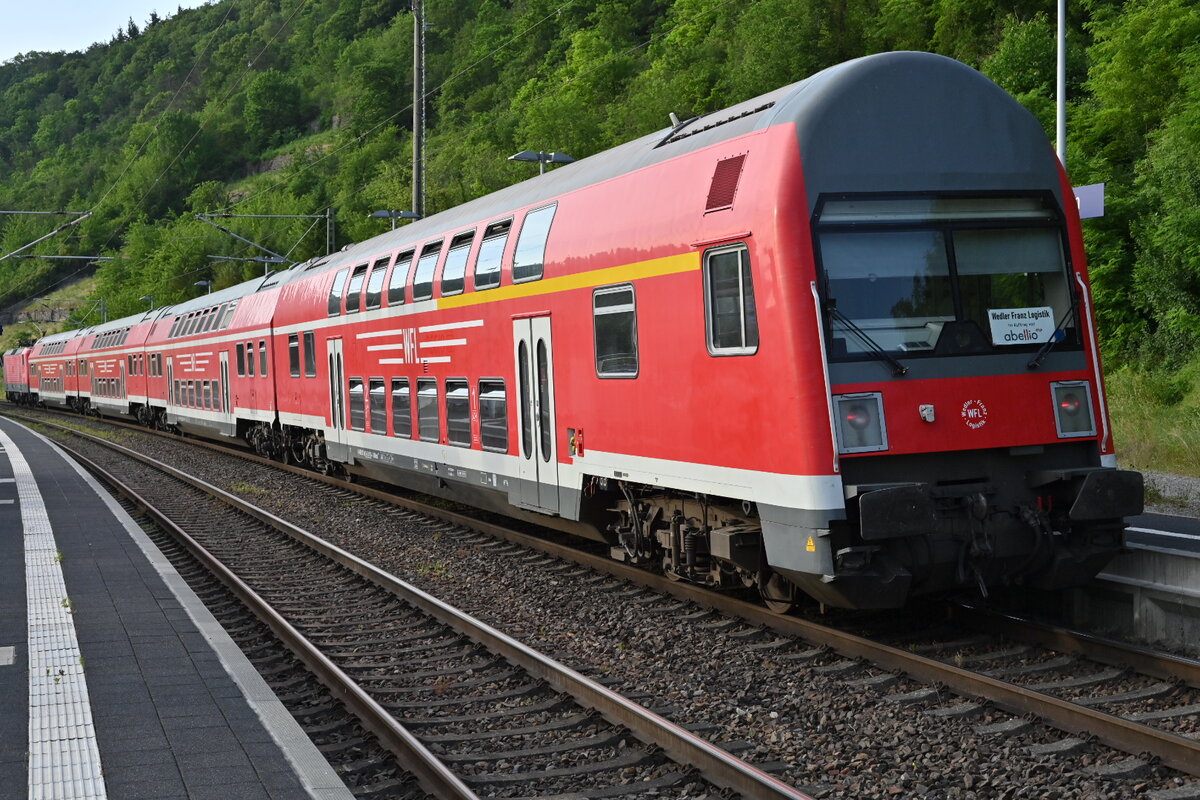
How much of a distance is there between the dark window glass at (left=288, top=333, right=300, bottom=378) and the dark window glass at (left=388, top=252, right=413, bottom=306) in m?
5.20

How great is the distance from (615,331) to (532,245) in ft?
6.44

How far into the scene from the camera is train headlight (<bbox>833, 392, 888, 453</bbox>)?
717cm

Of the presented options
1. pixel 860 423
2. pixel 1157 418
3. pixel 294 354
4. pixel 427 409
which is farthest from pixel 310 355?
pixel 860 423

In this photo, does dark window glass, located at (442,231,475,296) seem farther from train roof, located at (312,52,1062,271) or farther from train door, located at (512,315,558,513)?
train roof, located at (312,52,1062,271)

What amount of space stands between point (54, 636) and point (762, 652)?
4.98 metres

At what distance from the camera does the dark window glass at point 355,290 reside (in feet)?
52.9

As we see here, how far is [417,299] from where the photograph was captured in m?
13.9

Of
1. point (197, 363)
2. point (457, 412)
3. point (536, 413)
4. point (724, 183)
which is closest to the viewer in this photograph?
point (724, 183)

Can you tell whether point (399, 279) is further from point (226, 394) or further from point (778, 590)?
point (226, 394)

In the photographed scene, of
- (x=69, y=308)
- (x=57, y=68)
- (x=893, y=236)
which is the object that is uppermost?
(x=57, y=68)

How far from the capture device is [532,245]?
1100 cm

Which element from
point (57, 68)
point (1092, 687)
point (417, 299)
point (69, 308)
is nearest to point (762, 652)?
point (1092, 687)

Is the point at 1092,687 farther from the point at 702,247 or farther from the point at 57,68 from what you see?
the point at 57,68

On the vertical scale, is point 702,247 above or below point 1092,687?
above
